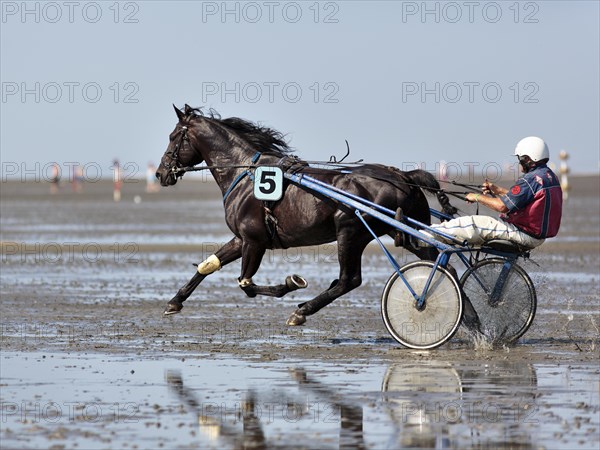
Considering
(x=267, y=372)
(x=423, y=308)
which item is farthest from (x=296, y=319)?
(x=267, y=372)

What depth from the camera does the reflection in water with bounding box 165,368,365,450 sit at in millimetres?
8125

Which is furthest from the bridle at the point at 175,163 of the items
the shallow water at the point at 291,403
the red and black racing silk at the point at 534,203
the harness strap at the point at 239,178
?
the red and black racing silk at the point at 534,203

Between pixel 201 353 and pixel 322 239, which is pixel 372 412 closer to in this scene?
pixel 201 353

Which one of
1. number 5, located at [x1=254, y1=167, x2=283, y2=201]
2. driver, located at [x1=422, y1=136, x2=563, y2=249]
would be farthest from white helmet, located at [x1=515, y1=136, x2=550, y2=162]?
number 5, located at [x1=254, y1=167, x2=283, y2=201]

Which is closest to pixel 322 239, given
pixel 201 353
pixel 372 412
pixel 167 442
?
pixel 201 353

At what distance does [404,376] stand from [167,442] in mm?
2817

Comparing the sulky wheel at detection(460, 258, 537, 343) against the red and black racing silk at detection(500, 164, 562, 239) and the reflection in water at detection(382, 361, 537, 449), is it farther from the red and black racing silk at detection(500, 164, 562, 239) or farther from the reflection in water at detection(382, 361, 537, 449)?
the reflection in water at detection(382, 361, 537, 449)

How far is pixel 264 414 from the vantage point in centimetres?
888

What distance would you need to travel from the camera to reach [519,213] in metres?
11.8

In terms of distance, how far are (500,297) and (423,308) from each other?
2.63 ft

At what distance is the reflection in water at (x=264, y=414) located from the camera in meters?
8.12

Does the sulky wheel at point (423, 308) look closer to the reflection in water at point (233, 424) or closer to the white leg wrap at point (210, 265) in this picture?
the white leg wrap at point (210, 265)

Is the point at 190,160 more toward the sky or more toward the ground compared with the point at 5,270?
more toward the sky

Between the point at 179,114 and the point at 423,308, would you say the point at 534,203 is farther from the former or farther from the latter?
the point at 179,114
